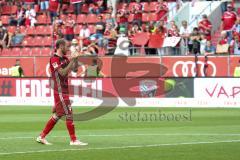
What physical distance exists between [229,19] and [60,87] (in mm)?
20513

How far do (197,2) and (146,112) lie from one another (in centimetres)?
1339

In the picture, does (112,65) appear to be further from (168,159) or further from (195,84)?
(168,159)

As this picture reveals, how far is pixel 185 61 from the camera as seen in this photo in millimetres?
34125

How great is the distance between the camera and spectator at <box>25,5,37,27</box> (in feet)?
141

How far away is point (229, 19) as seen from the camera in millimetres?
34906

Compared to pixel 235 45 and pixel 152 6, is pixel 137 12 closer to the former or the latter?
pixel 152 6

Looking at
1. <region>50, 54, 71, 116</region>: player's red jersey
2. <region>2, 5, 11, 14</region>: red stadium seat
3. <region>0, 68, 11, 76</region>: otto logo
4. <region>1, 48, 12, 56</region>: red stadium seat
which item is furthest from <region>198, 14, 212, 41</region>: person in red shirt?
<region>50, 54, 71, 116</region>: player's red jersey

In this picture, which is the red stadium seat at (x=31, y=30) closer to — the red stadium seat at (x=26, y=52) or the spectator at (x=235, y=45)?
the red stadium seat at (x=26, y=52)

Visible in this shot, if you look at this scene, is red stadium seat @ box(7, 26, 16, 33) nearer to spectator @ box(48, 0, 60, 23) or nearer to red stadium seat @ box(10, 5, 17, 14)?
red stadium seat @ box(10, 5, 17, 14)

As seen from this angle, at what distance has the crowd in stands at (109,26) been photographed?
34.8 m

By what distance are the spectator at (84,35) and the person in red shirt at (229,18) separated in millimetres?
7067

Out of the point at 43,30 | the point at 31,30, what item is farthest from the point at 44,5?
the point at 43,30

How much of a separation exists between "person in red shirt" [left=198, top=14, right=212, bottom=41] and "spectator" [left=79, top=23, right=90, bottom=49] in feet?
19.8

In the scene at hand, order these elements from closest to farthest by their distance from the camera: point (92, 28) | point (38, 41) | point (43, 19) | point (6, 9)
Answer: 1. point (92, 28)
2. point (38, 41)
3. point (43, 19)
4. point (6, 9)
